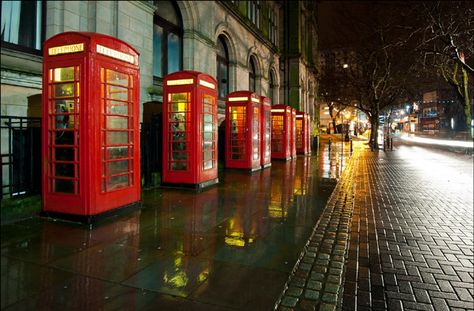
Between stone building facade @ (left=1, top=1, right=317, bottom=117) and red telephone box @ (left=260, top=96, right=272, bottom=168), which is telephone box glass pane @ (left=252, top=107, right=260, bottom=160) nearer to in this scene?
red telephone box @ (left=260, top=96, right=272, bottom=168)

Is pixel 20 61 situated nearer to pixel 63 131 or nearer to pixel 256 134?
pixel 63 131

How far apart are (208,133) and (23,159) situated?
424 cm

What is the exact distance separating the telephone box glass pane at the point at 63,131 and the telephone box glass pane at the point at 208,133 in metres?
3.51

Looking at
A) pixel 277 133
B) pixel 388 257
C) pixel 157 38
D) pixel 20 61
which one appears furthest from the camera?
pixel 277 133

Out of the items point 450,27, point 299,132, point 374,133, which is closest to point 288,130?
point 299,132

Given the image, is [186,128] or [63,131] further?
[186,128]

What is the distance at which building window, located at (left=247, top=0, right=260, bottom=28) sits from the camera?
20703mm

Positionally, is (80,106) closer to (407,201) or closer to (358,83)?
(407,201)

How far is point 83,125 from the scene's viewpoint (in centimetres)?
508

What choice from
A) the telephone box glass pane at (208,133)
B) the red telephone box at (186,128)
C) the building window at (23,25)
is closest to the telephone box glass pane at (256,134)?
the telephone box glass pane at (208,133)

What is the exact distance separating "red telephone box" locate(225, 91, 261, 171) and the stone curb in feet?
19.4

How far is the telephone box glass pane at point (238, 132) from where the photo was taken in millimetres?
12133

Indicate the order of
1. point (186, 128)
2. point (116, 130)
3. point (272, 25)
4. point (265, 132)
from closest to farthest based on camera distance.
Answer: point (116, 130) → point (186, 128) → point (265, 132) → point (272, 25)

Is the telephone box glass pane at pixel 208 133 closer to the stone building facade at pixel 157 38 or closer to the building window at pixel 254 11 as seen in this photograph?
the stone building facade at pixel 157 38
